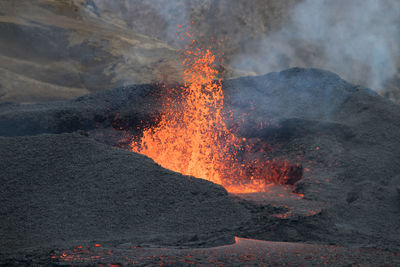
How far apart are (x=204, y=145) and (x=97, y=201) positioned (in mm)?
2964

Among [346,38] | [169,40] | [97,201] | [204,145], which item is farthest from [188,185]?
[346,38]

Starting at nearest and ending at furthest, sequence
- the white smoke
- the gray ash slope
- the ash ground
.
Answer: the gray ash slope → the ash ground → the white smoke

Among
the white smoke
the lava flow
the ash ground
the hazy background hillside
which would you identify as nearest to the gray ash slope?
→ the ash ground

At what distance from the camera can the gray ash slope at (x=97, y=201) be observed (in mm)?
2752

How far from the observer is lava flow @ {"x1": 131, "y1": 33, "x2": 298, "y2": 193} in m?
5.42

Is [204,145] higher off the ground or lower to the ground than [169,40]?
lower

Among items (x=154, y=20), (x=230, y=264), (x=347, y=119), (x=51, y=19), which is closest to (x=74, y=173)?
(x=230, y=264)

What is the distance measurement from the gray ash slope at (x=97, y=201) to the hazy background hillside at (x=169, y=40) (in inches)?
159

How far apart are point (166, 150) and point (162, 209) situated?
2699mm

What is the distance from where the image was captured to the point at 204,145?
596 centimetres

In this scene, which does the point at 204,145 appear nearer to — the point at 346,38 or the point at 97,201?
the point at 97,201

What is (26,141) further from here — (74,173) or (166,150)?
(166,150)

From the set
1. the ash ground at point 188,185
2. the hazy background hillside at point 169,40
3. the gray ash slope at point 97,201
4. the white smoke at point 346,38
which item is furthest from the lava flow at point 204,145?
the white smoke at point 346,38

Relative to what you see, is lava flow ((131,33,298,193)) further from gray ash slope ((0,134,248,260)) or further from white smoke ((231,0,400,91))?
white smoke ((231,0,400,91))
